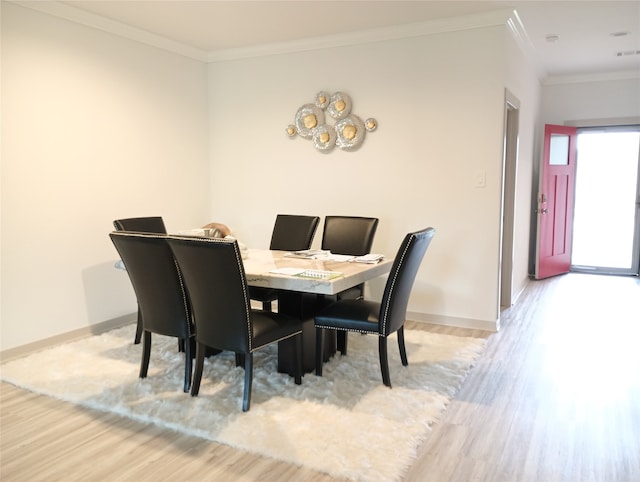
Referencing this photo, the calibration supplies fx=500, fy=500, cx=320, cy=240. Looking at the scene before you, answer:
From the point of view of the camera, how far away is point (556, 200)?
6.43 meters

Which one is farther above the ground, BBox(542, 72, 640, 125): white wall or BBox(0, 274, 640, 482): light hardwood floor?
BBox(542, 72, 640, 125): white wall

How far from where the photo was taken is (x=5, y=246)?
348cm

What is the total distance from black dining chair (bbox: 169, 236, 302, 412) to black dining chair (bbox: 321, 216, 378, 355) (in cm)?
130

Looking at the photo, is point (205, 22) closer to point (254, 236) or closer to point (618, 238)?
point (254, 236)

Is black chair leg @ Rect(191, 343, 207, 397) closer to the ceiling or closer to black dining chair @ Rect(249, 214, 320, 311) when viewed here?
black dining chair @ Rect(249, 214, 320, 311)

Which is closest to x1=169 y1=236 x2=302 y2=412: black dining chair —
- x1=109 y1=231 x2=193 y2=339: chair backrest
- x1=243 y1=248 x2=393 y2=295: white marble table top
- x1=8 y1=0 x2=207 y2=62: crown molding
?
x1=109 y1=231 x2=193 y2=339: chair backrest

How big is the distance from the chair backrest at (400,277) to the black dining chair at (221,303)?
571mm

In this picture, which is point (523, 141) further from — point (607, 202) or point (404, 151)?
point (607, 202)

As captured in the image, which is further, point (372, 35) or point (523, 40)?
point (523, 40)

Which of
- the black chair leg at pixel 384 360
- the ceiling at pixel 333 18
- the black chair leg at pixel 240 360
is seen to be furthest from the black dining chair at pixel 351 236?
the ceiling at pixel 333 18

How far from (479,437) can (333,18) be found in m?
3.28

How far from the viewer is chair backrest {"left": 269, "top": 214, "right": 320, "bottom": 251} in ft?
13.7

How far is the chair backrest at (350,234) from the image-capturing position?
3.95 metres

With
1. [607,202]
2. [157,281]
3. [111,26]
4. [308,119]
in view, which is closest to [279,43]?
[308,119]
